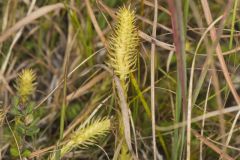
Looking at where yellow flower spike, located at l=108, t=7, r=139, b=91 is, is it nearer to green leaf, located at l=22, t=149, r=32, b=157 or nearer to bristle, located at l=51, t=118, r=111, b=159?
bristle, located at l=51, t=118, r=111, b=159

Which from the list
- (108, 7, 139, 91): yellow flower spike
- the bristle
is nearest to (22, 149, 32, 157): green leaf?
the bristle

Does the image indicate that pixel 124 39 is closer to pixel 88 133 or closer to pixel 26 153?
pixel 88 133

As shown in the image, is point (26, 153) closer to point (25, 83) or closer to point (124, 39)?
point (25, 83)

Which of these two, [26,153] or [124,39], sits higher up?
[124,39]

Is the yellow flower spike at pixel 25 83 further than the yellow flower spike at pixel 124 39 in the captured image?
Yes

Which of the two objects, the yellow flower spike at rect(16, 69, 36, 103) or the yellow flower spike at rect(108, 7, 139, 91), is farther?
the yellow flower spike at rect(16, 69, 36, 103)

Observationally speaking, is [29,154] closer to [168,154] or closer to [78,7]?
[168,154]

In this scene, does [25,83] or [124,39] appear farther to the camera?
[25,83]

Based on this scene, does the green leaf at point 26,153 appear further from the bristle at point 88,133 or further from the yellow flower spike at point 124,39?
the yellow flower spike at point 124,39

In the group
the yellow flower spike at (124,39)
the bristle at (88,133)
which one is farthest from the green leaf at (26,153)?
the yellow flower spike at (124,39)

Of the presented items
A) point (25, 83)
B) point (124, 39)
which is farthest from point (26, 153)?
point (124, 39)

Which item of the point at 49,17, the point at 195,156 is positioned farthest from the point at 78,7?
the point at 195,156
